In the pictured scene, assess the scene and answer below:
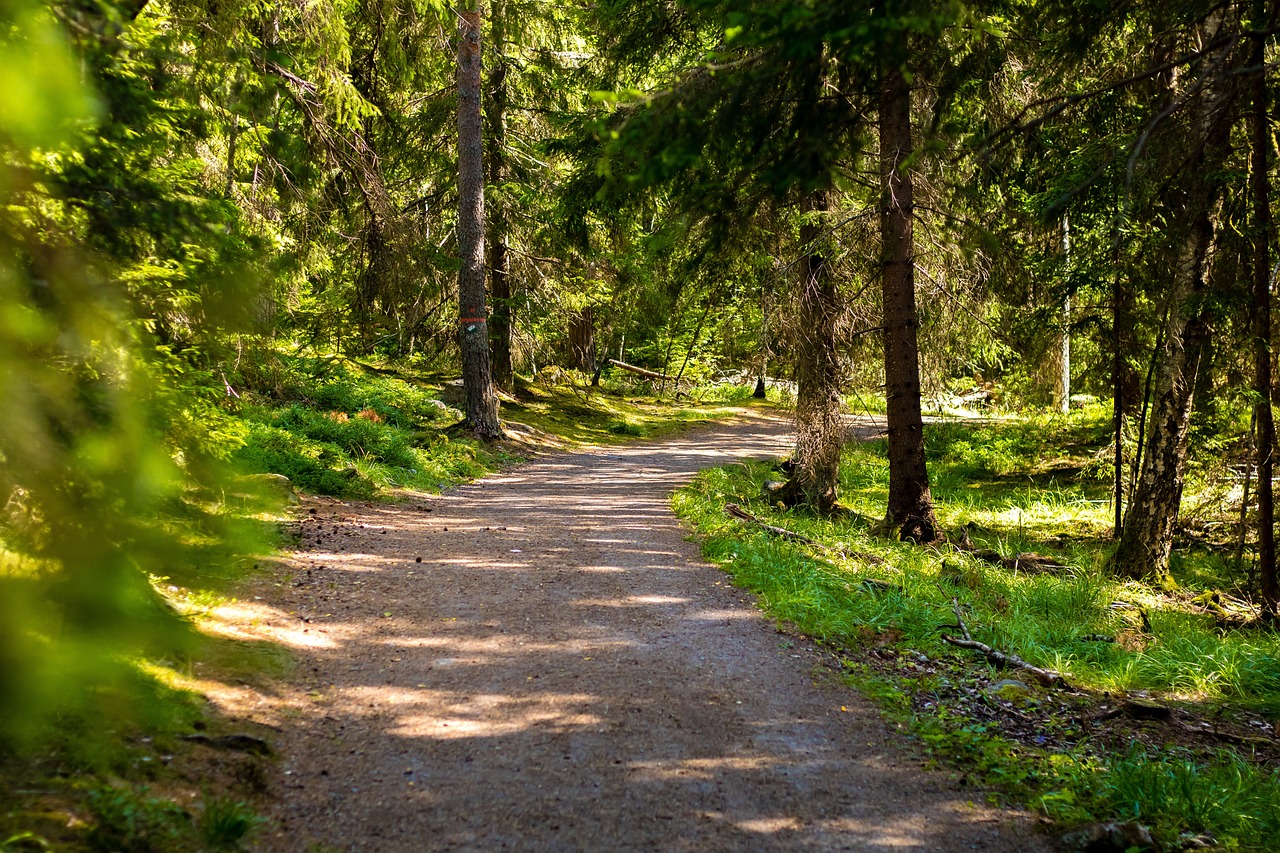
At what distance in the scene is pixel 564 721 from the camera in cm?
449

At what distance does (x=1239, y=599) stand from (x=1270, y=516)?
179 cm

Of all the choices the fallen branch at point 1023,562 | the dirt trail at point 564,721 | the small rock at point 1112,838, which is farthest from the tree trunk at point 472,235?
the small rock at point 1112,838

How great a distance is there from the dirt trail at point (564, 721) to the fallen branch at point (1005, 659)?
1191 mm

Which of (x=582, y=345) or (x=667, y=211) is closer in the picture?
(x=667, y=211)

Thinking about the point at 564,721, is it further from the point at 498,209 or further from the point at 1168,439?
the point at 498,209

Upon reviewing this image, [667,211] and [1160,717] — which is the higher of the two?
[667,211]

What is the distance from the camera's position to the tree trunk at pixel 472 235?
14797 millimetres

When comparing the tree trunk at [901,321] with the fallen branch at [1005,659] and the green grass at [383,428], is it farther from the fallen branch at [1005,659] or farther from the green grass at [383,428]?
the green grass at [383,428]

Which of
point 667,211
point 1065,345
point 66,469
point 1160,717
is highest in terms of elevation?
point 667,211

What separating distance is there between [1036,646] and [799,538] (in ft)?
11.0

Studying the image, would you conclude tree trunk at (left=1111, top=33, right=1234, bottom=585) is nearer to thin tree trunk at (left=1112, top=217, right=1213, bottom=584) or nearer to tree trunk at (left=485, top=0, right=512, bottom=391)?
thin tree trunk at (left=1112, top=217, right=1213, bottom=584)

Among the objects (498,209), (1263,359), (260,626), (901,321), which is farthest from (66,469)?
(498,209)

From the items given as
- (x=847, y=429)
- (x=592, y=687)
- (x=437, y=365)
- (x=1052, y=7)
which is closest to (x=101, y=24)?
(x=592, y=687)

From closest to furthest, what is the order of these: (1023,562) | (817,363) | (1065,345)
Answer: (1023,562), (817,363), (1065,345)
